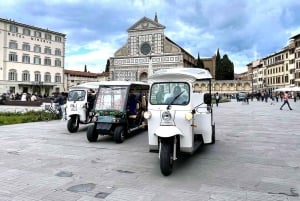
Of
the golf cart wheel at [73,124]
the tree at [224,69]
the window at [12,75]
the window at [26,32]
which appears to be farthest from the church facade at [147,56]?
the golf cart wheel at [73,124]

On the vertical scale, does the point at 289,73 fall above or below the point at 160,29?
below

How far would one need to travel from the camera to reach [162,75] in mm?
6934

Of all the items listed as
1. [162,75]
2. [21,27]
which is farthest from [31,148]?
[21,27]

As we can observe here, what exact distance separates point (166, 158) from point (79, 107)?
25.2 feet

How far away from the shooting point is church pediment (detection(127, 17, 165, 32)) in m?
85.3

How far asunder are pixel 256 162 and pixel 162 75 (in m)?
3.03

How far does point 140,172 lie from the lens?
6.36m

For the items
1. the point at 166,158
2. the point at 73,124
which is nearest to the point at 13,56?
the point at 73,124

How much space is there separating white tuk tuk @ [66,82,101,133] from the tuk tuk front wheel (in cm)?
690

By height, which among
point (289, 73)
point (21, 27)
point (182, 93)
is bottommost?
point (182, 93)

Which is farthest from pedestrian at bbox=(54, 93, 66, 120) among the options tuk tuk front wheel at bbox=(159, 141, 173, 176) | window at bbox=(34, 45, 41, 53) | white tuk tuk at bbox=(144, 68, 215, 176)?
window at bbox=(34, 45, 41, 53)

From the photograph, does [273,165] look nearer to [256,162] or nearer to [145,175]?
[256,162]

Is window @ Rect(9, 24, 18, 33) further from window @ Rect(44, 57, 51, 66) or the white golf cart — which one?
the white golf cart

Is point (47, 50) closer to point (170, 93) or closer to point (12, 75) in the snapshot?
point (12, 75)
